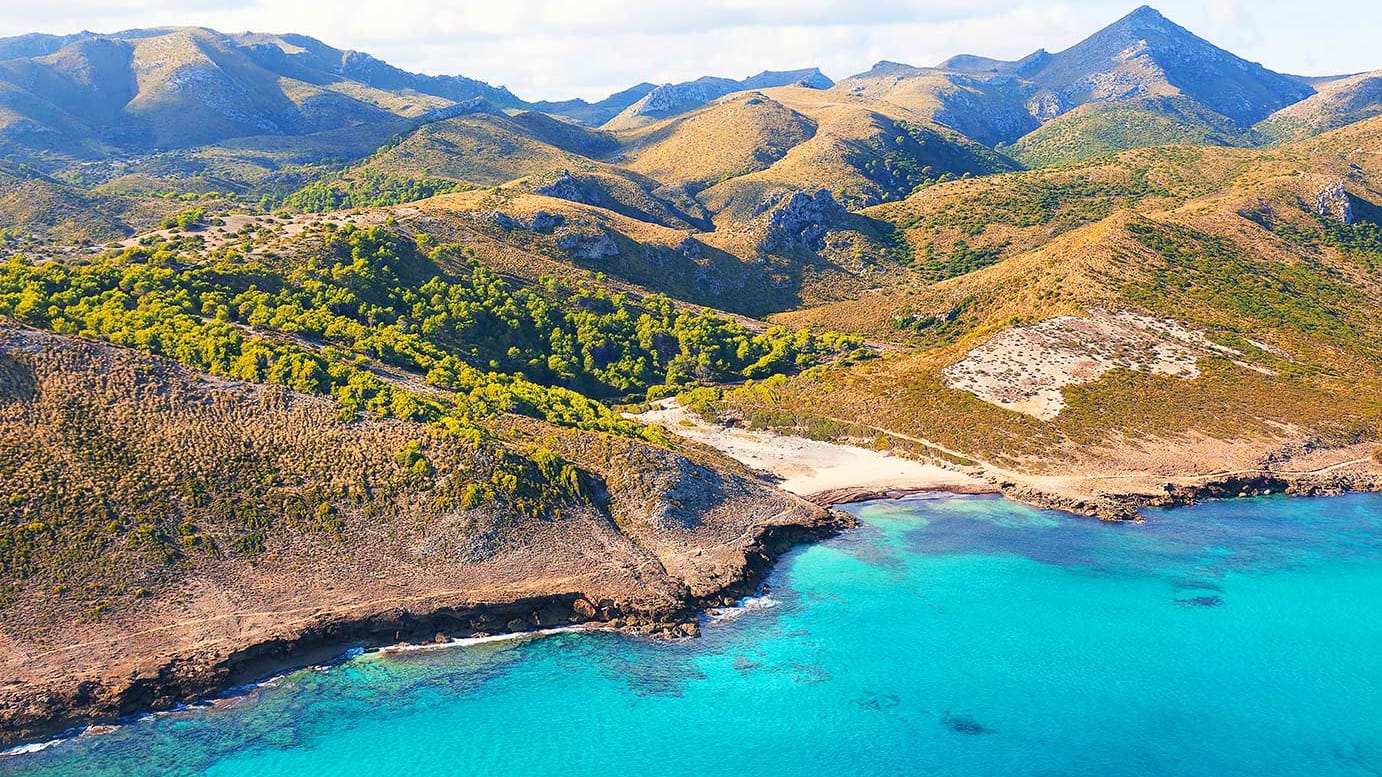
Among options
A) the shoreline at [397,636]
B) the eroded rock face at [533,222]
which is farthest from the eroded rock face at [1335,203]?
the shoreline at [397,636]

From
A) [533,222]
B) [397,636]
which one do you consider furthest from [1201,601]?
[533,222]

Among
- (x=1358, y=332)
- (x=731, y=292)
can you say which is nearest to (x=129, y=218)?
(x=731, y=292)

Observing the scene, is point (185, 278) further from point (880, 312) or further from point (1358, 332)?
point (1358, 332)

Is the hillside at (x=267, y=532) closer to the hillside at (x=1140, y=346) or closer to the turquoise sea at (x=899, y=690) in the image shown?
the turquoise sea at (x=899, y=690)

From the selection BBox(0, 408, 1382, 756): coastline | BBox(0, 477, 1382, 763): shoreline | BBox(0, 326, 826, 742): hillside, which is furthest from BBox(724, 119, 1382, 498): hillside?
BBox(0, 477, 1382, 763): shoreline

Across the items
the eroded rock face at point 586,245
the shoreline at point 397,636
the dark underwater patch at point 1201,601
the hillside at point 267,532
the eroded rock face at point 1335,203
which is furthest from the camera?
the eroded rock face at point 1335,203

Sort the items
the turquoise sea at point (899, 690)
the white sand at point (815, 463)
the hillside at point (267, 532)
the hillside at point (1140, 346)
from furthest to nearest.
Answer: the hillside at point (1140, 346)
the white sand at point (815, 463)
the hillside at point (267, 532)
the turquoise sea at point (899, 690)

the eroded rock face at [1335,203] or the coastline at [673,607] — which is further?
the eroded rock face at [1335,203]
